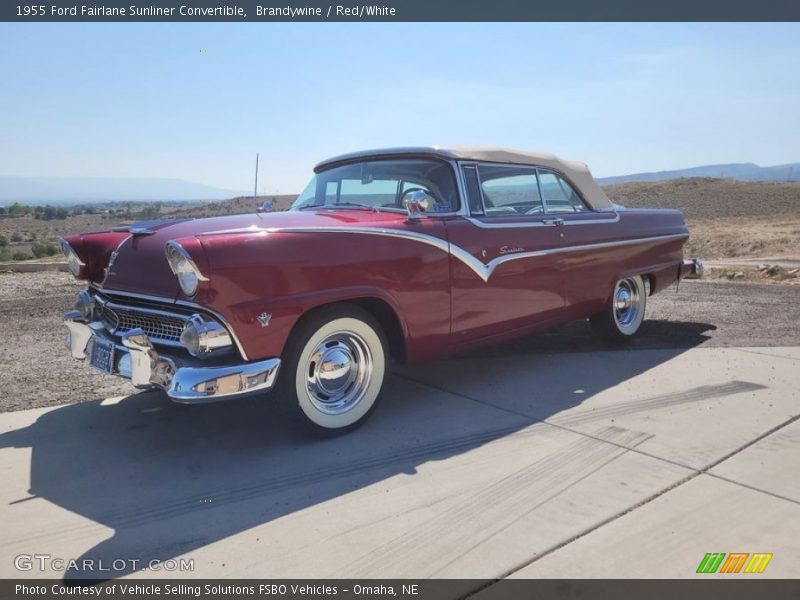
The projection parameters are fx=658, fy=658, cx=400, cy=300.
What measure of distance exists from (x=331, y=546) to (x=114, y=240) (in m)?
2.37

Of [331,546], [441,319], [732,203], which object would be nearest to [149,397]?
[441,319]

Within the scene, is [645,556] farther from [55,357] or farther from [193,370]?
[55,357]

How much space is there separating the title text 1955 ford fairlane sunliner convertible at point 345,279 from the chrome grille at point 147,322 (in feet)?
0.04

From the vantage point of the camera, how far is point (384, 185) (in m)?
4.39

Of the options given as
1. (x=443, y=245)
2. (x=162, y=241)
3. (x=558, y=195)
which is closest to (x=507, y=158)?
(x=558, y=195)

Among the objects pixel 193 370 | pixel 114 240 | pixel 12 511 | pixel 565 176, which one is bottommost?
pixel 12 511

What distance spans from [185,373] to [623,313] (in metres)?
4.23

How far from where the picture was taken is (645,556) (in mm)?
2430

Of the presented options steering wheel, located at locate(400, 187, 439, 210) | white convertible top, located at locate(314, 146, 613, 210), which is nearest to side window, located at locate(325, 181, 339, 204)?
white convertible top, located at locate(314, 146, 613, 210)

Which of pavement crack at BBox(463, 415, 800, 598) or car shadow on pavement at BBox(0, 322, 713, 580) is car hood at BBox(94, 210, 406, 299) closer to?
car shadow on pavement at BBox(0, 322, 713, 580)

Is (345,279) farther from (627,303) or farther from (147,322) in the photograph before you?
(627,303)

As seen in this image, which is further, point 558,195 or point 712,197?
point 712,197

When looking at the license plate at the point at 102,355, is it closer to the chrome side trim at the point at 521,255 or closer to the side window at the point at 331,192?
the side window at the point at 331,192

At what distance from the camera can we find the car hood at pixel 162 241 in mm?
3244
